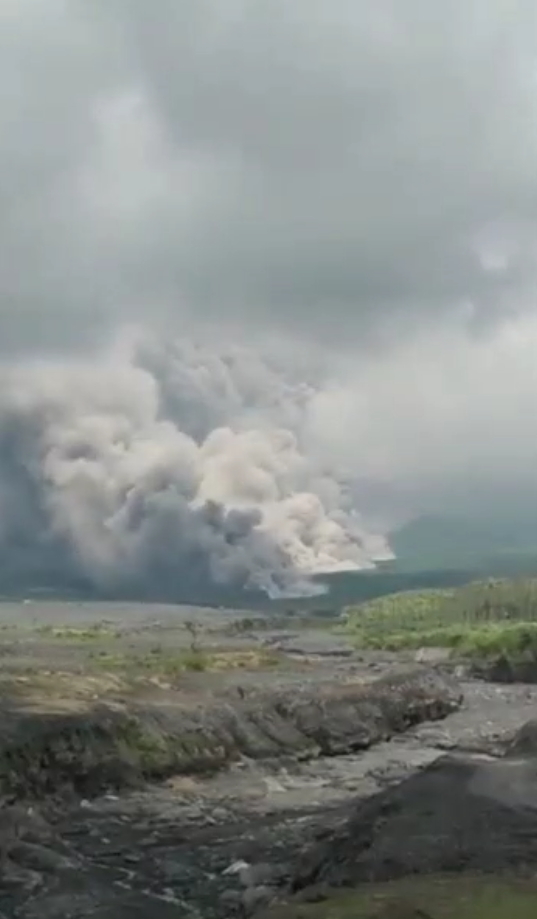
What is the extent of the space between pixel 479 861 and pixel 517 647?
428ft

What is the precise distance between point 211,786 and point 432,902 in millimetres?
28534

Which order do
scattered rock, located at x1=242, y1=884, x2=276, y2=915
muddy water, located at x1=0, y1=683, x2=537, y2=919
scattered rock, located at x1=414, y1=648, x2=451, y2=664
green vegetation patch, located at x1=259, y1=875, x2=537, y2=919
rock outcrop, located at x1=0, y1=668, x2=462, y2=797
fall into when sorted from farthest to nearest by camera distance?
scattered rock, located at x1=414, y1=648, x2=451, y2=664 < rock outcrop, located at x1=0, y1=668, x2=462, y2=797 < muddy water, located at x1=0, y1=683, x2=537, y2=919 < scattered rock, located at x1=242, y1=884, x2=276, y2=915 < green vegetation patch, located at x1=259, y1=875, x2=537, y2=919

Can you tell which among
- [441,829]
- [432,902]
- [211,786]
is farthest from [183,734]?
[432,902]

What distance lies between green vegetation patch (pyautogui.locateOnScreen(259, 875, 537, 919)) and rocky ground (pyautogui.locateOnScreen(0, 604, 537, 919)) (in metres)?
2.96

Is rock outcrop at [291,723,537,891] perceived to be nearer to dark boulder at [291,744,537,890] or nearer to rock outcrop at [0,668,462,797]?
dark boulder at [291,744,537,890]

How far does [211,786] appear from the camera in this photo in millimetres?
46219

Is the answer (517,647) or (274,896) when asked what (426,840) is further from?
(517,647)

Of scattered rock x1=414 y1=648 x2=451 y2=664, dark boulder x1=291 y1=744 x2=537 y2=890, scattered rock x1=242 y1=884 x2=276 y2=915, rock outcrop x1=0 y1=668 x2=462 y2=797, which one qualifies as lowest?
scattered rock x1=242 y1=884 x2=276 y2=915

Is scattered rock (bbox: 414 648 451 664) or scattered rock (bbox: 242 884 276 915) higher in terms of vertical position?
scattered rock (bbox: 414 648 451 664)

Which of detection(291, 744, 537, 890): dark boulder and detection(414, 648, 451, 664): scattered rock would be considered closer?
detection(291, 744, 537, 890): dark boulder

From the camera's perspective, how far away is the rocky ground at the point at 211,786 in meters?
26.0

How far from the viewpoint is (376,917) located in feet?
59.2

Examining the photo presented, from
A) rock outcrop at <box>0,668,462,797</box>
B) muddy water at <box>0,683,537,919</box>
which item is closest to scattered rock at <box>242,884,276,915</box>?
muddy water at <box>0,683,537,919</box>

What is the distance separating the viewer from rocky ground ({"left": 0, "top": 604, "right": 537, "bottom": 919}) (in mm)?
26000
